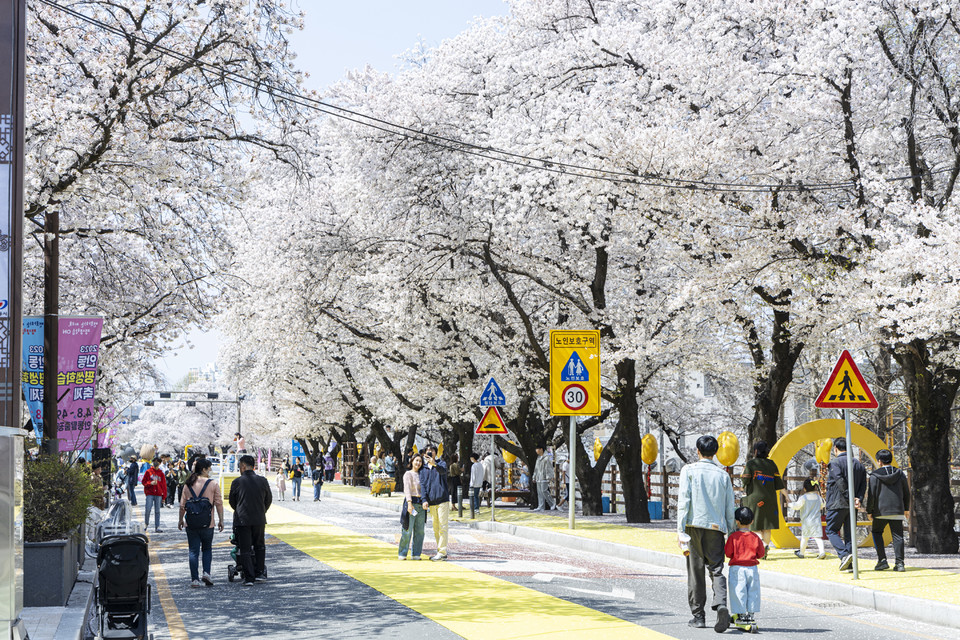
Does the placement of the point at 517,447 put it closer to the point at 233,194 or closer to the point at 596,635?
the point at 233,194

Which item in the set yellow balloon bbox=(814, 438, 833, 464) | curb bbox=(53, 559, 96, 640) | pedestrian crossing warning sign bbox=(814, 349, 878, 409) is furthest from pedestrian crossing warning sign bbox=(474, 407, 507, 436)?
pedestrian crossing warning sign bbox=(814, 349, 878, 409)

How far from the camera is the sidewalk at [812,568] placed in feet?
37.7

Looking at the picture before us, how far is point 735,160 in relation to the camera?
18766 millimetres

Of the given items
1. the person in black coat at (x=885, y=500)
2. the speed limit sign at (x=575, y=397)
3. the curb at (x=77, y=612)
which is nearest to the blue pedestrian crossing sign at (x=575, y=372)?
the speed limit sign at (x=575, y=397)

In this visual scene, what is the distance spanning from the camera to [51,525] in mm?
12383

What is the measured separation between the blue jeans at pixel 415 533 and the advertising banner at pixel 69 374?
6175 mm

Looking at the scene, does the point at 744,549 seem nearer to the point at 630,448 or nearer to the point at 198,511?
the point at 198,511

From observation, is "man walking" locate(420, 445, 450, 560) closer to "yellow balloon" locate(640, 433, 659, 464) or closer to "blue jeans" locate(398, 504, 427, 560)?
"blue jeans" locate(398, 504, 427, 560)

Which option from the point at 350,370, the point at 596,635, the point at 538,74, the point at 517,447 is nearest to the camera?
the point at 596,635

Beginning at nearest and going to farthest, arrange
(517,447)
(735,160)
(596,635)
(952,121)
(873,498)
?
(596,635) → (873,498) → (952,121) → (735,160) → (517,447)

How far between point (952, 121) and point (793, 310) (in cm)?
463

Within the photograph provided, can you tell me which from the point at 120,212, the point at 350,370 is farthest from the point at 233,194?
the point at 350,370

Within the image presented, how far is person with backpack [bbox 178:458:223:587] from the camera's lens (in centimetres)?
1380

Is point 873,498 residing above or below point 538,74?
below
